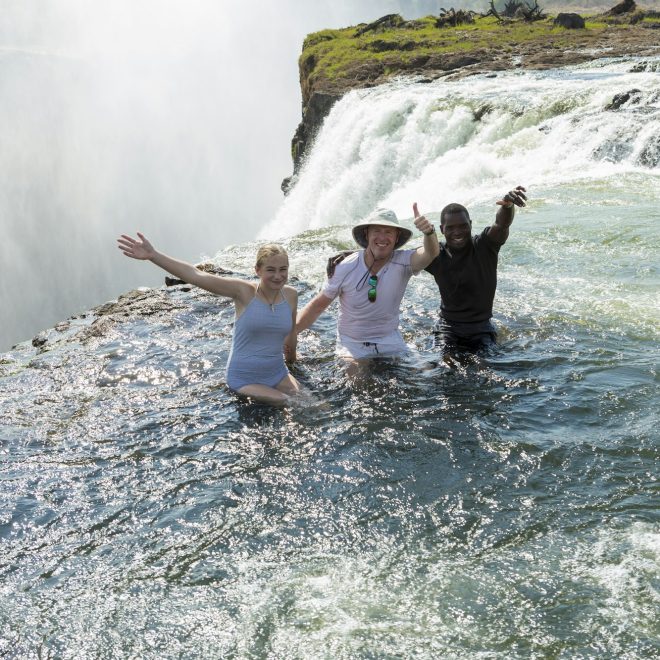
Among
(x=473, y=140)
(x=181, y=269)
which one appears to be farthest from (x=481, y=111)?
(x=181, y=269)

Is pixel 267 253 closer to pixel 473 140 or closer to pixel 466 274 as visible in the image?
pixel 466 274

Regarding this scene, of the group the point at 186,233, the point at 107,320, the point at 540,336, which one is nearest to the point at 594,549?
the point at 540,336

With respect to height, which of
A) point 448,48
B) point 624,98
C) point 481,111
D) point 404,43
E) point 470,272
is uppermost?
point 404,43

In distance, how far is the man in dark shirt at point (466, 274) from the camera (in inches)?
303

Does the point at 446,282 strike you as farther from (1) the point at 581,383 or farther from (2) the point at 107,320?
(2) the point at 107,320

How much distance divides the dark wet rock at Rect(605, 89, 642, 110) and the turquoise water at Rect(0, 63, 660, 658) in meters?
11.9

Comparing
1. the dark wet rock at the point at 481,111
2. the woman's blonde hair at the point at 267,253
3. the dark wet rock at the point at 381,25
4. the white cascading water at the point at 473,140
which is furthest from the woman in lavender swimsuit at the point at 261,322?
the dark wet rock at the point at 381,25

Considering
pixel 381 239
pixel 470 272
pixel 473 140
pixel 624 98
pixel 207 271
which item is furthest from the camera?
pixel 473 140

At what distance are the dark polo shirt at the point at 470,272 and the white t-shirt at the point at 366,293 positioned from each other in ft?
1.25

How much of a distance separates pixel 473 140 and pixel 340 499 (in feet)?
61.7

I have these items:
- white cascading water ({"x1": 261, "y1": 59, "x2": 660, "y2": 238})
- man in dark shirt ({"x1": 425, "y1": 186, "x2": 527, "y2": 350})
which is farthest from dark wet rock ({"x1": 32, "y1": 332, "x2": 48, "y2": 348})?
white cascading water ({"x1": 261, "y1": 59, "x2": 660, "y2": 238})

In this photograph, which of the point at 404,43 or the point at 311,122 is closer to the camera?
the point at 311,122

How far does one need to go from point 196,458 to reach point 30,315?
83689mm

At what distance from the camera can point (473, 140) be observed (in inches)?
895
